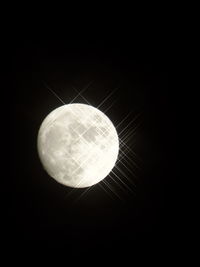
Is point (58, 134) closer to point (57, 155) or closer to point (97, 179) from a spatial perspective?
point (57, 155)

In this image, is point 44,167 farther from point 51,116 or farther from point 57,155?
point 51,116

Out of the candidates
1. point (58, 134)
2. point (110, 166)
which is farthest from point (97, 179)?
point (58, 134)

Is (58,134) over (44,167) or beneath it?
over

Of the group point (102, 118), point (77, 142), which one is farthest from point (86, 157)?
point (102, 118)

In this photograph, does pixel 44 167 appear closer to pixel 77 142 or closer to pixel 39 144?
pixel 39 144

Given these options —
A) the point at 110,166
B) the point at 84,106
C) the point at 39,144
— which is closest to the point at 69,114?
the point at 84,106

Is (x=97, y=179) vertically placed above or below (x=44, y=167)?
above

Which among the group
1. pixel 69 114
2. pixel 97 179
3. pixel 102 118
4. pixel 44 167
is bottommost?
pixel 44 167
